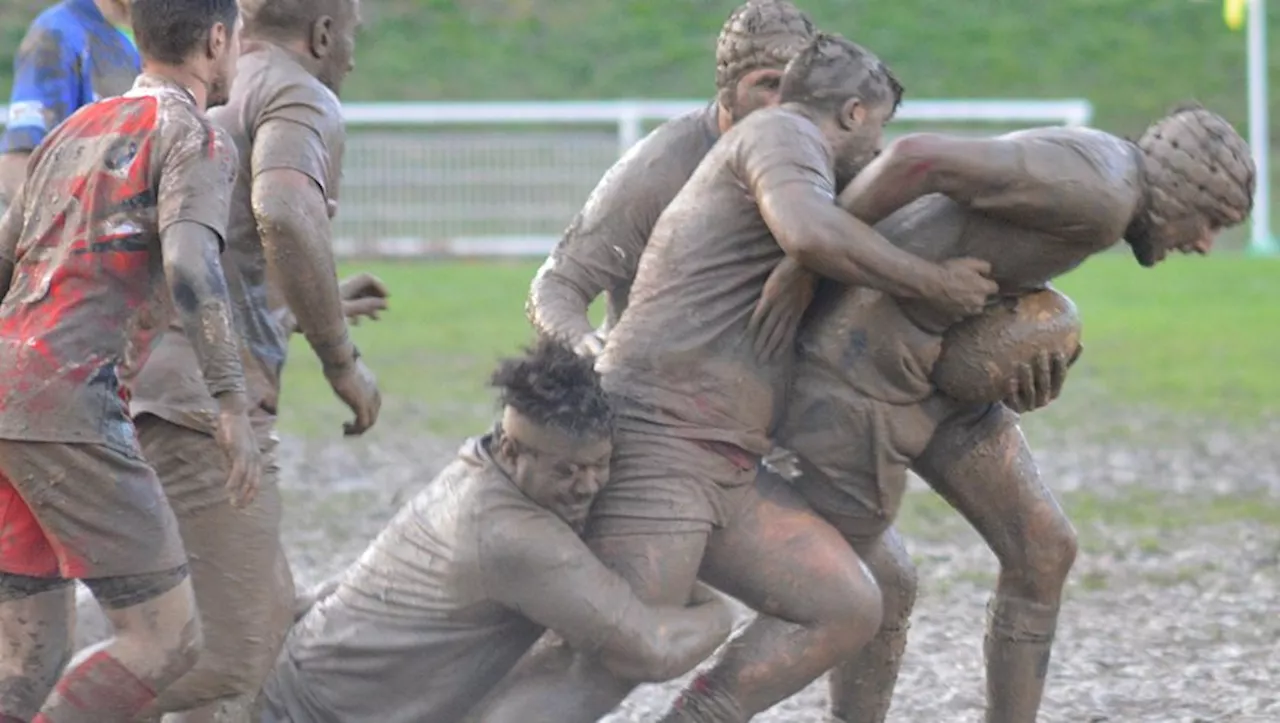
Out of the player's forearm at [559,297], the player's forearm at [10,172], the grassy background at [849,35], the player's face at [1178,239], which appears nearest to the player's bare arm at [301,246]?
the player's forearm at [559,297]

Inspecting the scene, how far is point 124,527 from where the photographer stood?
4.95m

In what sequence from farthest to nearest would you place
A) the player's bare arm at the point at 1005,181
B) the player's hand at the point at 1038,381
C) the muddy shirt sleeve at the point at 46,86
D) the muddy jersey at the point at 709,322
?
the muddy shirt sleeve at the point at 46,86
the player's hand at the point at 1038,381
the muddy jersey at the point at 709,322
the player's bare arm at the point at 1005,181

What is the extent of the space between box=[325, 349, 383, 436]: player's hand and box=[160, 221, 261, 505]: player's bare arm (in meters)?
1.19

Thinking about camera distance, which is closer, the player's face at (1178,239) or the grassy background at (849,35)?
the player's face at (1178,239)

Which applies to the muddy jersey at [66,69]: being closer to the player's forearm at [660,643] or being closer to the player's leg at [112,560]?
the player's leg at [112,560]

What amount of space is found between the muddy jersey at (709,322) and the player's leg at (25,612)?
1406 mm

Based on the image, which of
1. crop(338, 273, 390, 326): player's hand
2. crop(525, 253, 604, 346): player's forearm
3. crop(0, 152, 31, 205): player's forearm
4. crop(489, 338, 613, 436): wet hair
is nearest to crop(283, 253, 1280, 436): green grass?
crop(338, 273, 390, 326): player's hand

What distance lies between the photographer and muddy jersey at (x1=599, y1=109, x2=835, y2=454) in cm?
552

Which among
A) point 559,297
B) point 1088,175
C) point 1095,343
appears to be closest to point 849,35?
point 1095,343

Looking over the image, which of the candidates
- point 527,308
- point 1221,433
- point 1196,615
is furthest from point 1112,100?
point 527,308

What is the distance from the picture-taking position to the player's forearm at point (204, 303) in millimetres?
4754

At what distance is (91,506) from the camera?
4938mm

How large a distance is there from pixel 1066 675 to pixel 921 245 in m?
2.58

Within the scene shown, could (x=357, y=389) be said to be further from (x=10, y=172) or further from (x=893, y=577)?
(x=893, y=577)
